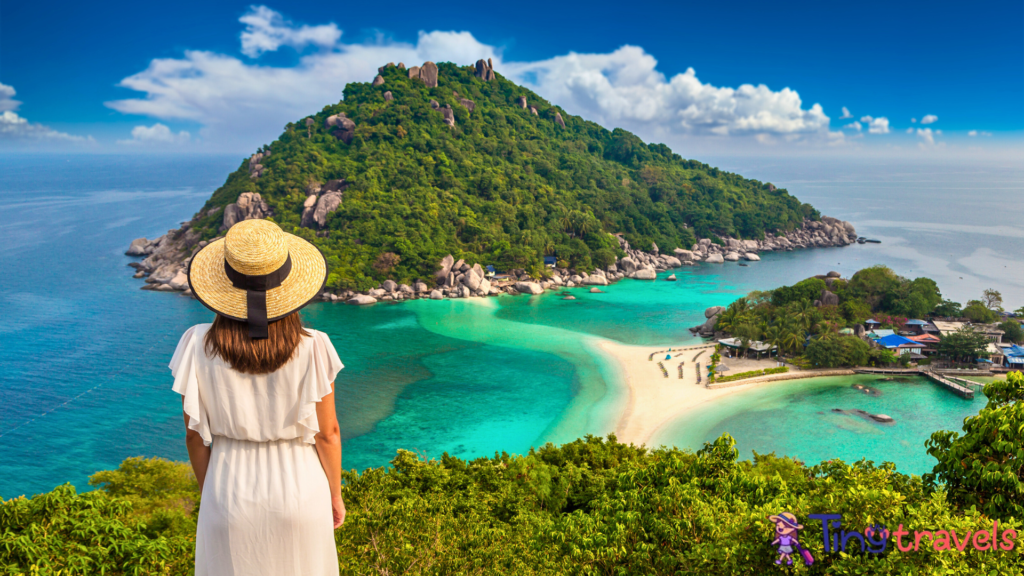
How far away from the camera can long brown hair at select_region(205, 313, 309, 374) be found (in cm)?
162

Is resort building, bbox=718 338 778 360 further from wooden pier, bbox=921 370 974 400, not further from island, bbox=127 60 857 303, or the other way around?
island, bbox=127 60 857 303

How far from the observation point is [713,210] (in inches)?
2306

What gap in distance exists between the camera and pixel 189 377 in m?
1.64

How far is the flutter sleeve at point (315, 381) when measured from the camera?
1.67m

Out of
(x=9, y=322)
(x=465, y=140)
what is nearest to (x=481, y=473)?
(x=9, y=322)

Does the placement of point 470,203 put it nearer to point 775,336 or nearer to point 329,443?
point 775,336

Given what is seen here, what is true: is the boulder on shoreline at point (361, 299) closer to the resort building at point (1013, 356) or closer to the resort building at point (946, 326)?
the resort building at point (946, 326)

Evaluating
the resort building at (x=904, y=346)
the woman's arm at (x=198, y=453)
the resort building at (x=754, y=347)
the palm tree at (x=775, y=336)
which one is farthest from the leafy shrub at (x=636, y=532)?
the resort building at (x=904, y=346)

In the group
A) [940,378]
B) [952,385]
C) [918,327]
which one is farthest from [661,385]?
[918,327]

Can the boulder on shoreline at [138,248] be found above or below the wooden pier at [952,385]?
above

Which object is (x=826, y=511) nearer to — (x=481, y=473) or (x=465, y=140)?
(x=481, y=473)

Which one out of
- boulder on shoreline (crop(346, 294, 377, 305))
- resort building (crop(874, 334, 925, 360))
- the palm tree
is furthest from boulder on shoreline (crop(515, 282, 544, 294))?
resort building (crop(874, 334, 925, 360))

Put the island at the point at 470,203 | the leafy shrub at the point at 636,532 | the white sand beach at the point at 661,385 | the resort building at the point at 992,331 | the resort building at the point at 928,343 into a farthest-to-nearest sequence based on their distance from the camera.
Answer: the island at the point at 470,203
the resort building at the point at 992,331
the resort building at the point at 928,343
the white sand beach at the point at 661,385
the leafy shrub at the point at 636,532

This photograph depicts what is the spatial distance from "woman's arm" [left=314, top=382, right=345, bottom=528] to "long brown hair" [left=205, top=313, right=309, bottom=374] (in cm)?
20
